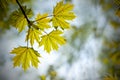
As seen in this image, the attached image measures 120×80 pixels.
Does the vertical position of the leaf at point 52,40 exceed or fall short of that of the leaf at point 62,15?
it falls short

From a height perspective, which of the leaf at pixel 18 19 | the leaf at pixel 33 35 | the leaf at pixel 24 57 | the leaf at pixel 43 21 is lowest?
the leaf at pixel 24 57

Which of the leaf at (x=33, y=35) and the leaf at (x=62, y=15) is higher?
the leaf at (x=62, y=15)

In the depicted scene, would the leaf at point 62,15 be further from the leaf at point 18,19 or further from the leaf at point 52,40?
the leaf at point 18,19

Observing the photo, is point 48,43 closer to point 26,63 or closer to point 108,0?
point 26,63

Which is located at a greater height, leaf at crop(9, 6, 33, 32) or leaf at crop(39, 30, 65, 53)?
leaf at crop(9, 6, 33, 32)

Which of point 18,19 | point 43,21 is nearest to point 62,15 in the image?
point 43,21

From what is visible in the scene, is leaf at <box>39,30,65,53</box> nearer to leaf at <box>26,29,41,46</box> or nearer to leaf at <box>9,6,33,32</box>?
leaf at <box>26,29,41,46</box>

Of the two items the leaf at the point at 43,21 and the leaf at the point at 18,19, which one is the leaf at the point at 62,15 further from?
the leaf at the point at 18,19
